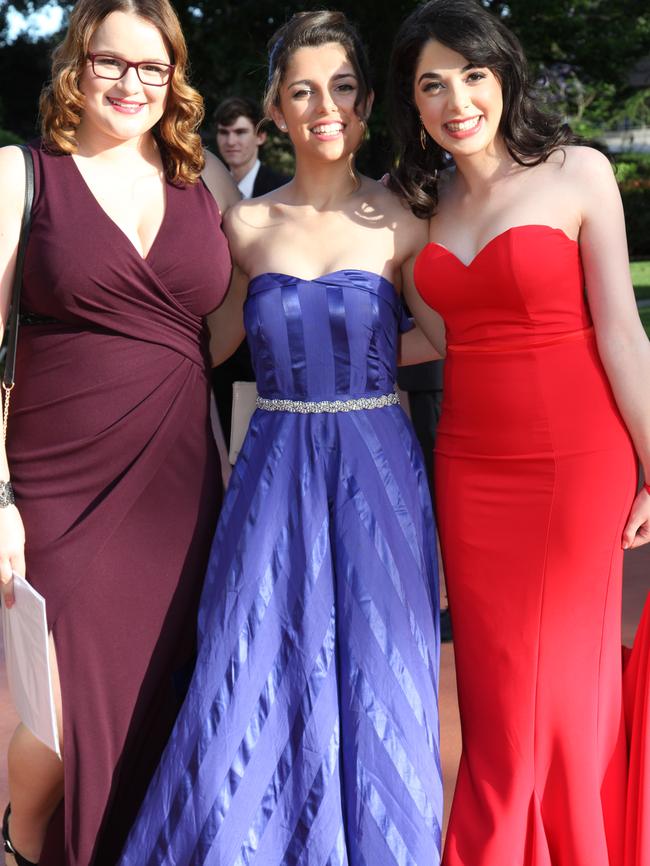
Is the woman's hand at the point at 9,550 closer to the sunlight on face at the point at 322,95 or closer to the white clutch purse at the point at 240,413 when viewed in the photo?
the white clutch purse at the point at 240,413

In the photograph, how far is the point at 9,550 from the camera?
97.4 inches

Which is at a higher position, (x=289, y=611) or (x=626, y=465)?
(x=626, y=465)

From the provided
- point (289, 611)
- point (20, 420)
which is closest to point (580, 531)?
point (289, 611)

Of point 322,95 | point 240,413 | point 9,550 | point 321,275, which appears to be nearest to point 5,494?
point 9,550

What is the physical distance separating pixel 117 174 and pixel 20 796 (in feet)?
5.10

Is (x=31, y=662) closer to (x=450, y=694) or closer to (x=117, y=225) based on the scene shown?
(x=117, y=225)

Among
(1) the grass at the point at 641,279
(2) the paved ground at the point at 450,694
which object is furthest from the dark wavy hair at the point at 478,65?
(1) the grass at the point at 641,279

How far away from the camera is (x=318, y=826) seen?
7.96ft

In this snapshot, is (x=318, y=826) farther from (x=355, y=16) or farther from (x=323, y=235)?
(x=355, y=16)

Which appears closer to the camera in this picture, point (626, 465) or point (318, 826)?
point (318, 826)

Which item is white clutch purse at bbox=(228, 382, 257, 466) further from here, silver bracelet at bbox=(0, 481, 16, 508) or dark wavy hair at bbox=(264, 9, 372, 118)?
dark wavy hair at bbox=(264, 9, 372, 118)

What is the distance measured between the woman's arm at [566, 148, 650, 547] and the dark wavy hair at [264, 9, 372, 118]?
584 mm

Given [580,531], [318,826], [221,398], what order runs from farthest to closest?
[221,398] → [580,531] → [318,826]

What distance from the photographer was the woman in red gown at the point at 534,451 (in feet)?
8.36
